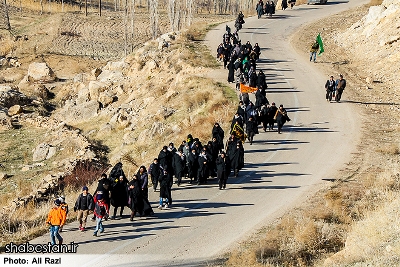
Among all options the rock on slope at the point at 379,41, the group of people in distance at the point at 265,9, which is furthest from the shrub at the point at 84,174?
the group of people in distance at the point at 265,9

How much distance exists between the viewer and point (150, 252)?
1255cm

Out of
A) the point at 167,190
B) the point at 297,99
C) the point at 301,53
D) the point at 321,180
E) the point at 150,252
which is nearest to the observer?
the point at 150,252

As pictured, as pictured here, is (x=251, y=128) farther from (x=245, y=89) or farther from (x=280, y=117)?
(x=245, y=89)

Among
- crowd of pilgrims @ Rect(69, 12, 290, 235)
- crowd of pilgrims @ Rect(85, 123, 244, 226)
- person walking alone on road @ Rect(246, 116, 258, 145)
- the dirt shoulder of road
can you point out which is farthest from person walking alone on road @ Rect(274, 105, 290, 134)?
crowd of pilgrims @ Rect(85, 123, 244, 226)

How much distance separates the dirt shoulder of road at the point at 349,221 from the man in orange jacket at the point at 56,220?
4124mm

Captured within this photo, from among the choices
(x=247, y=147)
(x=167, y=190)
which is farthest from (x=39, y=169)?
(x=167, y=190)

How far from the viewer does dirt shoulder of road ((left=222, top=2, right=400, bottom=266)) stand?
11.7m

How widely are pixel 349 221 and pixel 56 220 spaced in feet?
25.3

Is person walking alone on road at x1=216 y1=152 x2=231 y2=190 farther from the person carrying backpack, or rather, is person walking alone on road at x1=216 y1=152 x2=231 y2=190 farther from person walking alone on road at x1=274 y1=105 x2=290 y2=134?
the person carrying backpack

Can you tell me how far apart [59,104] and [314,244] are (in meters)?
30.2

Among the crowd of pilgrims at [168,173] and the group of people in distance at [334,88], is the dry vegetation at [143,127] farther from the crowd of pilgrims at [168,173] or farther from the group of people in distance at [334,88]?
the group of people in distance at [334,88]

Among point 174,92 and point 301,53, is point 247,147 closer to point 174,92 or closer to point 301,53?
point 174,92

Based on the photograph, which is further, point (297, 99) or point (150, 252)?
point (297, 99)

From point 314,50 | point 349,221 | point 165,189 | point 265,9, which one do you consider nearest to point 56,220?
point 165,189
